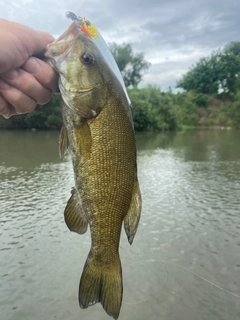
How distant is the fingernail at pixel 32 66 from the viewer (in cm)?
170

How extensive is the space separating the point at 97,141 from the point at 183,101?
188ft

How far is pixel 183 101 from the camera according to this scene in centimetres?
5653

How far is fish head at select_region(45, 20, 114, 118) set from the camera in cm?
153

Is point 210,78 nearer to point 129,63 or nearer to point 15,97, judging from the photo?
point 129,63

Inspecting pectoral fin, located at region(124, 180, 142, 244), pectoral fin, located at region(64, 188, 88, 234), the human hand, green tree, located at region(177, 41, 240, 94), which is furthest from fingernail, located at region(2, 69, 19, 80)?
green tree, located at region(177, 41, 240, 94)

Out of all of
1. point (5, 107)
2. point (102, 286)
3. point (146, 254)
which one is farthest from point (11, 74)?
point (146, 254)

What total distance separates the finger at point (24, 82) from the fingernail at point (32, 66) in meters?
0.03

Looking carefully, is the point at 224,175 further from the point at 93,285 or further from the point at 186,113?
the point at 186,113

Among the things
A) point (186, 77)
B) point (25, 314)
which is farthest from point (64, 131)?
point (186, 77)

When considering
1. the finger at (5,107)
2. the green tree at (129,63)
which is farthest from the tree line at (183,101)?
the finger at (5,107)

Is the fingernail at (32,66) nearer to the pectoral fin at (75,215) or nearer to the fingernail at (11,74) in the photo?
the fingernail at (11,74)

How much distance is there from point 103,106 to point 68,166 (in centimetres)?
1378

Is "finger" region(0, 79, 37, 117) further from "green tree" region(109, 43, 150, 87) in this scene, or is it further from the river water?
"green tree" region(109, 43, 150, 87)

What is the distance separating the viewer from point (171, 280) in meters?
5.94
